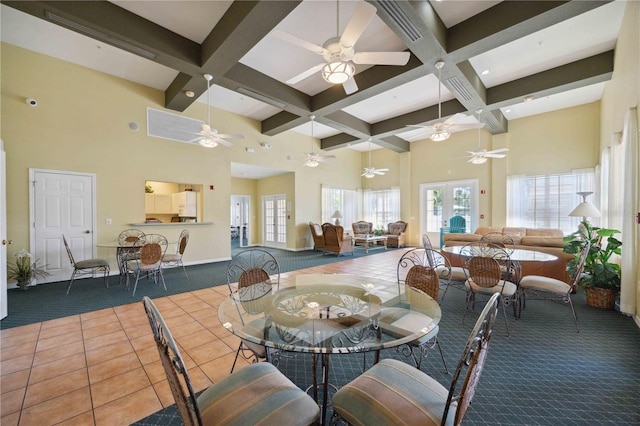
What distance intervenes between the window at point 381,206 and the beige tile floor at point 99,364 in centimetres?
828

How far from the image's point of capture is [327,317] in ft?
5.68

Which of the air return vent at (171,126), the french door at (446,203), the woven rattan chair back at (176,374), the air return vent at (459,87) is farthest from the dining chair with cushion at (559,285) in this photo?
the air return vent at (171,126)

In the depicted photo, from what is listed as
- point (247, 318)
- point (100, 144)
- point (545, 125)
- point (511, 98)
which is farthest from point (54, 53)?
point (545, 125)

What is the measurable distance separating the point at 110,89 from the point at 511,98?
799cm

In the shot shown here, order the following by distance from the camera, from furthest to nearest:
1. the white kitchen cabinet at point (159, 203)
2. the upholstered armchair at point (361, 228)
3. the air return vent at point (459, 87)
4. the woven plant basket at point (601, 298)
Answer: the upholstered armchair at point (361, 228) → the white kitchen cabinet at point (159, 203) → the air return vent at point (459, 87) → the woven plant basket at point (601, 298)

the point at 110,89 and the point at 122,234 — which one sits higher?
the point at 110,89

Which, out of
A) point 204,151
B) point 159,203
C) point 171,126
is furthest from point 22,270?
point 204,151

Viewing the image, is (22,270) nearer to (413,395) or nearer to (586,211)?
(413,395)

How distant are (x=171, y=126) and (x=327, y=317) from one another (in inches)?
238

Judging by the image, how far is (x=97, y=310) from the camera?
3428 mm

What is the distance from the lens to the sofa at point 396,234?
31.2 ft

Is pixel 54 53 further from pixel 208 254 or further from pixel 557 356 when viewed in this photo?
pixel 557 356

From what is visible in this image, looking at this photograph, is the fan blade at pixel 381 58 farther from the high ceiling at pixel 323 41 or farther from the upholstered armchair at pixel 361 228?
the upholstered armchair at pixel 361 228

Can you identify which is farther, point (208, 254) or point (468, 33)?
point (208, 254)
